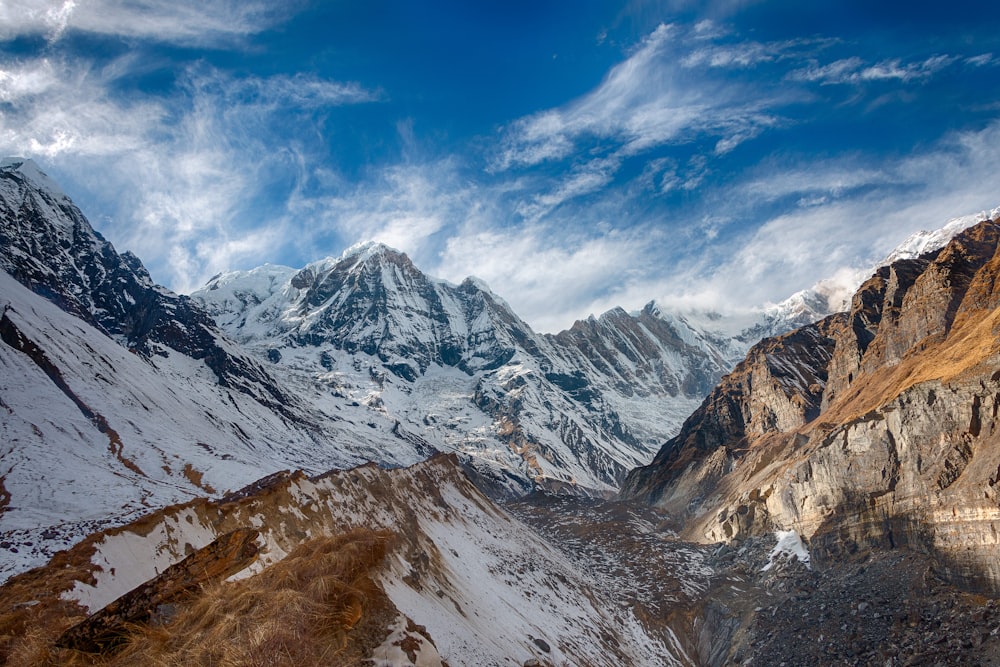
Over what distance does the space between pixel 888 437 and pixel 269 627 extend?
4958 centimetres

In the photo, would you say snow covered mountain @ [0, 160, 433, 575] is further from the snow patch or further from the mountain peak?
the snow patch

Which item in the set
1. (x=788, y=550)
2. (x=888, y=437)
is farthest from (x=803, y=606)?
(x=888, y=437)

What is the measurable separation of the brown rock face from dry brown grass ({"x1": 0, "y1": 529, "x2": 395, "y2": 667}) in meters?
37.3

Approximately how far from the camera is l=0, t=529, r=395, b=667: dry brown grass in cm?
861

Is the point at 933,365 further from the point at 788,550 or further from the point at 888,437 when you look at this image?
the point at 788,550

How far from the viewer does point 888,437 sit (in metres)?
45.2

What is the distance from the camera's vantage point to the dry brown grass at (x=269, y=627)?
339 inches

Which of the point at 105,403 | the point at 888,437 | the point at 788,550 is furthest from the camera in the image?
the point at 105,403

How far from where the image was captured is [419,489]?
169 feet

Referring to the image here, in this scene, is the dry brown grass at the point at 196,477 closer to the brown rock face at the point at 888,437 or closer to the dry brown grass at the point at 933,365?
the brown rock face at the point at 888,437

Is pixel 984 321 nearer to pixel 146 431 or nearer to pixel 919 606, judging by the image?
pixel 919 606

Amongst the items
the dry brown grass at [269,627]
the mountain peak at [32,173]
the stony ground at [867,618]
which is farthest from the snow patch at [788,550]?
the mountain peak at [32,173]

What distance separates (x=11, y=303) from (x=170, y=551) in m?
96.0

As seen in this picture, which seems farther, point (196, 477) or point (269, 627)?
point (196, 477)
